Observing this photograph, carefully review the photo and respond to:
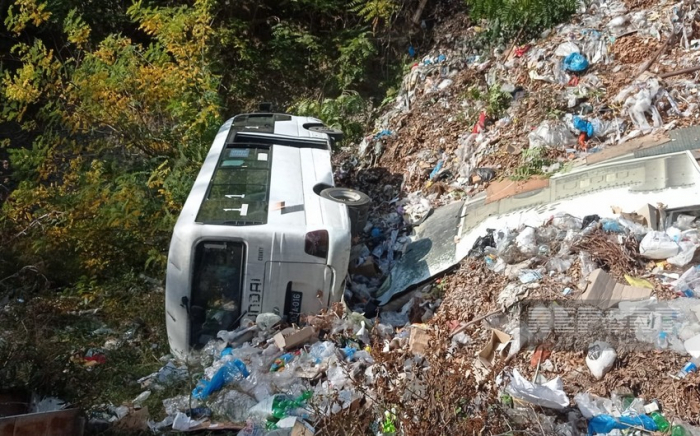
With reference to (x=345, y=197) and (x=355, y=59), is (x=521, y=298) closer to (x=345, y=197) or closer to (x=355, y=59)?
(x=345, y=197)

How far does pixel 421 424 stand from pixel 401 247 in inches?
137

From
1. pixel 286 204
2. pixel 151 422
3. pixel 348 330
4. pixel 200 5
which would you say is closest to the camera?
pixel 151 422

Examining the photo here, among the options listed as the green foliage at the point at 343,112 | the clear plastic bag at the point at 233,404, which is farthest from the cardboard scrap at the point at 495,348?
the green foliage at the point at 343,112

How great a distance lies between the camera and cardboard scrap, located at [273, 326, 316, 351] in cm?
529

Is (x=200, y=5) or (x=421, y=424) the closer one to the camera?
(x=421, y=424)

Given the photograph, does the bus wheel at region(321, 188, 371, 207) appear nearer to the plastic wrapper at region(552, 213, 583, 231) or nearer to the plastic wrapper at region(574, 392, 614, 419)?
the plastic wrapper at region(552, 213, 583, 231)

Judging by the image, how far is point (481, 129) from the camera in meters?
8.09

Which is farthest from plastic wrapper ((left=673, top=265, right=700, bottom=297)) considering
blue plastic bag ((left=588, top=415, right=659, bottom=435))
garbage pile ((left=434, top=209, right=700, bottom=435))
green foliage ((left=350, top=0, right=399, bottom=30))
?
green foliage ((left=350, top=0, right=399, bottom=30))

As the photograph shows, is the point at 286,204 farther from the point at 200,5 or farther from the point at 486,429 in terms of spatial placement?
the point at 200,5

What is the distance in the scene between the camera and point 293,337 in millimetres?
5309

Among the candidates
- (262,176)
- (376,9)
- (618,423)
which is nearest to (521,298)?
(618,423)

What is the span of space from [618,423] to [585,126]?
3.79 meters

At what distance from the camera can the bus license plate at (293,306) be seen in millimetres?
5441

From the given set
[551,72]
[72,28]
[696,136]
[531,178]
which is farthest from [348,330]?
[72,28]
